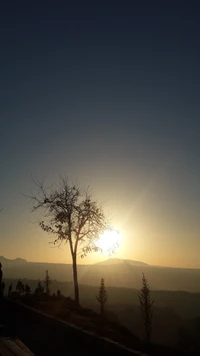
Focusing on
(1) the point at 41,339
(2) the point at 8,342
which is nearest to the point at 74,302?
(1) the point at 41,339

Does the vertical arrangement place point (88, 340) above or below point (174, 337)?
above

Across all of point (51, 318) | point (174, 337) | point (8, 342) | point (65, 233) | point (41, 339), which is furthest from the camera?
point (174, 337)

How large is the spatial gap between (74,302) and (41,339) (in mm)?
12626

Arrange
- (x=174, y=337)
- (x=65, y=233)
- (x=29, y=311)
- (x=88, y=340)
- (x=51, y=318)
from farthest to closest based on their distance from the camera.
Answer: (x=174, y=337), (x=65, y=233), (x=29, y=311), (x=51, y=318), (x=88, y=340)

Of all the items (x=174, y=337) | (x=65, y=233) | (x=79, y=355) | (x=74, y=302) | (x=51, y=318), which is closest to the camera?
(x=79, y=355)

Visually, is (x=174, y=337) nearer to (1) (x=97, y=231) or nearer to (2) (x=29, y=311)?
(1) (x=97, y=231)

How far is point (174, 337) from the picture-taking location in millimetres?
170875

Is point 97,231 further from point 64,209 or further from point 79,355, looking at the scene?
point 79,355

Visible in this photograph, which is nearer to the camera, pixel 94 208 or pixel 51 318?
pixel 51 318

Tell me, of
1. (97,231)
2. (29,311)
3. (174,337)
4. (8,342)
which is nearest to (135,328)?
(174,337)

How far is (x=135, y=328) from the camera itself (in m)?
179

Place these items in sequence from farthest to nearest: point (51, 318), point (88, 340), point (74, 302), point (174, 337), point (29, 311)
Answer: point (174, 337)
point (74, 302)
point (29, 311)
point (51, 318)
point (88, 340)

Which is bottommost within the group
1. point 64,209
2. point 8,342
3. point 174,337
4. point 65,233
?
point 174,337

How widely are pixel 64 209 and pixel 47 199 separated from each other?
202cm
